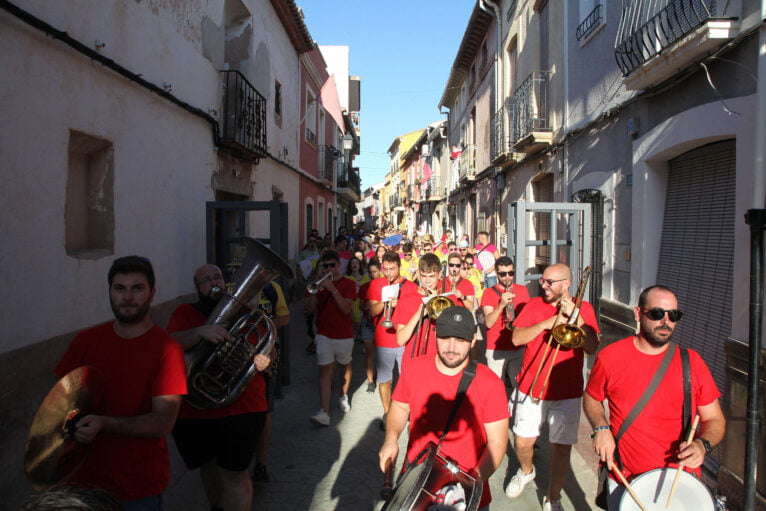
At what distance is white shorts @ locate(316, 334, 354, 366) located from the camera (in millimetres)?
5258

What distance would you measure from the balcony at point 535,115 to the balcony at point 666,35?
2.98 meters

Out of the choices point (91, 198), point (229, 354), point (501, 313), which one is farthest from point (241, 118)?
point (229, 354)

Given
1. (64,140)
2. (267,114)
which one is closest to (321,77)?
(267,114)

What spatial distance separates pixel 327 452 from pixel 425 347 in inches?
53.6

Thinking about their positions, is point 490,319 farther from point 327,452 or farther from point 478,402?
point 478,402

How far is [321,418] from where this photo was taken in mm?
5129

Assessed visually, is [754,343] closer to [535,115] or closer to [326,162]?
[535,115]

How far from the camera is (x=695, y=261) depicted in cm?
518

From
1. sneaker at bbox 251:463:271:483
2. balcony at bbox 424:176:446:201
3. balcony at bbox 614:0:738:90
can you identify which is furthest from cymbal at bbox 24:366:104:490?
balcony at bbox 424:176:446:201

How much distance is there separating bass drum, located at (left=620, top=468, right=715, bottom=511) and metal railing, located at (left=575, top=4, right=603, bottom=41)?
20.8 feet

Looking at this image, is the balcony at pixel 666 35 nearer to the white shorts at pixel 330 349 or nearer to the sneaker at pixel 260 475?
the white shorts at pixel 330 349

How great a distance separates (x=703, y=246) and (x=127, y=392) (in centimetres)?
509

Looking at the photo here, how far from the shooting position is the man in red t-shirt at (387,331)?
16.1ft

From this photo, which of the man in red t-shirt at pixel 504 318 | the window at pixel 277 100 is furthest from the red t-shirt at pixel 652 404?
the window at pixel 277 100
